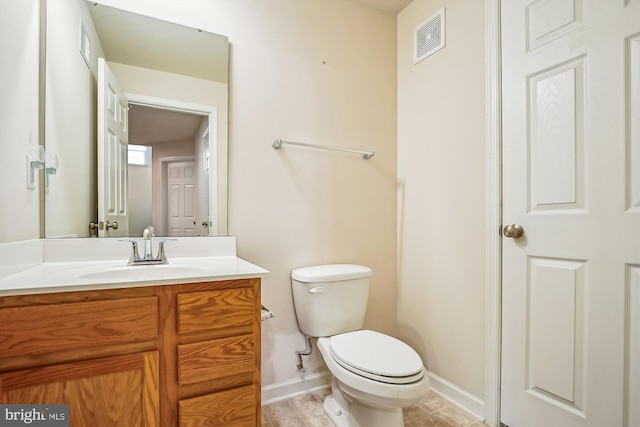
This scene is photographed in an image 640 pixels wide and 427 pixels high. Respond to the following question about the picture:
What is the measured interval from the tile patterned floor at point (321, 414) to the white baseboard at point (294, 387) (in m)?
0.03

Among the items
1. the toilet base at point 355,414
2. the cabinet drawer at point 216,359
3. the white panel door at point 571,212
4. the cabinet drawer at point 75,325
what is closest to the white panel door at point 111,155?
the cabinet drawer at point 75,325

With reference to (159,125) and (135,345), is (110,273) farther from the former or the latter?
(159,125)

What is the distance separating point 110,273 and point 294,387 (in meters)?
1.12

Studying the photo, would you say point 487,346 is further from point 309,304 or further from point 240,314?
point 240,314

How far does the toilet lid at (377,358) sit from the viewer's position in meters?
1.16

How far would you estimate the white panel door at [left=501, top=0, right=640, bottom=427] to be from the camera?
42.0 inches

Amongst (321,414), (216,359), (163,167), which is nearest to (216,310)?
(216,359)

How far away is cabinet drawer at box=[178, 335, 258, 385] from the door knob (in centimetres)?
117

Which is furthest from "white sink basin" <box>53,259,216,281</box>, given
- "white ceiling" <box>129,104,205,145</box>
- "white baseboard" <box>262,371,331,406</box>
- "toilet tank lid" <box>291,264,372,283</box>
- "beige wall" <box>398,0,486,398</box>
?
"beige wall" <box>398,0,486,398</box>

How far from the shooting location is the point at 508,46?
143 centimetres

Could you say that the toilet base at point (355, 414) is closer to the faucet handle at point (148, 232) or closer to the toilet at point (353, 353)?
the toilet at point (353, 353)

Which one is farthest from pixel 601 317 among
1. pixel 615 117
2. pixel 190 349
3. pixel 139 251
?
pixel 139 251

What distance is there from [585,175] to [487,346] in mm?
857

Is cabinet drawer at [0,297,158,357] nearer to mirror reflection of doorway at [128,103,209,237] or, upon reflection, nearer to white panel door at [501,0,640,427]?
mirror reflection of doorway at [128,103,209,237]
